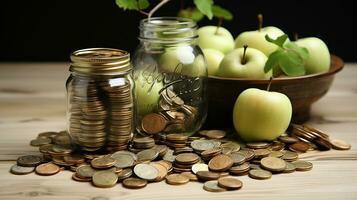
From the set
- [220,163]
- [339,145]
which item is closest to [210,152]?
[220,163]

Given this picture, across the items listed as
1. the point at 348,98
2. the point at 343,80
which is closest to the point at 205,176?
the point at 348,98

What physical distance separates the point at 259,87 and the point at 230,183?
10.8 inches

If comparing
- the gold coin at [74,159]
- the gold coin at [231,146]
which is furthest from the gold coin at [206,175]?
the gold coin at [74,159]

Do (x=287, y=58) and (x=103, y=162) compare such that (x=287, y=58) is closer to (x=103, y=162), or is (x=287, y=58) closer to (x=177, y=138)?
(x=177, y=138)

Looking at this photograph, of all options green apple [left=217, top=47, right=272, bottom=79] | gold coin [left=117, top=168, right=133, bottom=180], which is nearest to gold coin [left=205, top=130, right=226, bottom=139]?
green apple [left=217, top=47, right=272, bottom=79]

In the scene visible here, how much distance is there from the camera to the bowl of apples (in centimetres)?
114

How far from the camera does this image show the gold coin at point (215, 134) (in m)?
1.14

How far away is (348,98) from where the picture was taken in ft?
4.78

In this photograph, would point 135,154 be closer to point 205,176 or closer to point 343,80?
point 205,176

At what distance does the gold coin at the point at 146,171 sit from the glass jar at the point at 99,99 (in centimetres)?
9

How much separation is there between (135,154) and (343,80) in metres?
0.80

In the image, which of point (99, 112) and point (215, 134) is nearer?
point (99, 112)

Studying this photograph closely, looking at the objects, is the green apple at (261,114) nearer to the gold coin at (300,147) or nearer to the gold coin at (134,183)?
the gold coin at (300,147)

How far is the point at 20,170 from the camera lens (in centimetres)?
100
